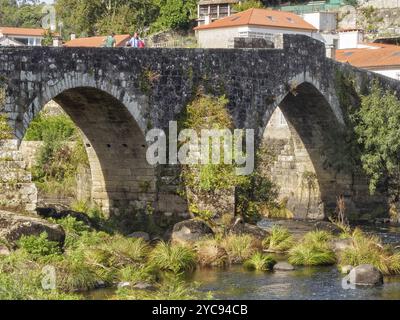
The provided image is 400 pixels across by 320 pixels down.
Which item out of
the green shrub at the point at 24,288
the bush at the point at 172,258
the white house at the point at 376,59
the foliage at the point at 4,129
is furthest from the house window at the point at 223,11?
the green shrub at the point at 24,288

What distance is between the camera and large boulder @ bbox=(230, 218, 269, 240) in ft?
102

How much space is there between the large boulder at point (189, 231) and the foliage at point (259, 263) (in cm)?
195

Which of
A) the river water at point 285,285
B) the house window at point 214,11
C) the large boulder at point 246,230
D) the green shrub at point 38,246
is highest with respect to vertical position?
the house window at point 214,11

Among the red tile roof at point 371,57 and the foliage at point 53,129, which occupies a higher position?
the red tile roof at point 371,57

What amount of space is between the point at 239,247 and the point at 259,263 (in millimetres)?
1400

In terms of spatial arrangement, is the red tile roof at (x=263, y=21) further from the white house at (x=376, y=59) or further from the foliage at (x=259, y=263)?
the foliage at (x=259, y=263)

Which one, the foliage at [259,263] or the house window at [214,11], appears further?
the house window at [214,11]

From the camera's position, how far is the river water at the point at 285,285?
2381cm

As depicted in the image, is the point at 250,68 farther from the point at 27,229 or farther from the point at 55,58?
the point at 27,229

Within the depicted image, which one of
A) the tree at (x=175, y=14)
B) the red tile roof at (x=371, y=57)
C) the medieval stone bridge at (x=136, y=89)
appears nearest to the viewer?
the medieval stone bridge at (x=136, y=89)

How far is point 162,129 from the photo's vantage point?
31922mm

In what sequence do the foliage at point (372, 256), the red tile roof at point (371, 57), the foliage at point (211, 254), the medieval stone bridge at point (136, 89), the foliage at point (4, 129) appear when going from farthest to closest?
1. the red tile roof at point (371, 57)
2. the foliage at point (211, 254)
3. the foliage at point (372, 256)
4. the medieval stone bridge at point (136, 89)
5. the foliage at point (4, 129)

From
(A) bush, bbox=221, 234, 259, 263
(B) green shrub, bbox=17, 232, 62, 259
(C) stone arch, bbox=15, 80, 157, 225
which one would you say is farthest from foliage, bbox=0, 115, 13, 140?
(A) bush, bbox=221, 234, 259, 263
